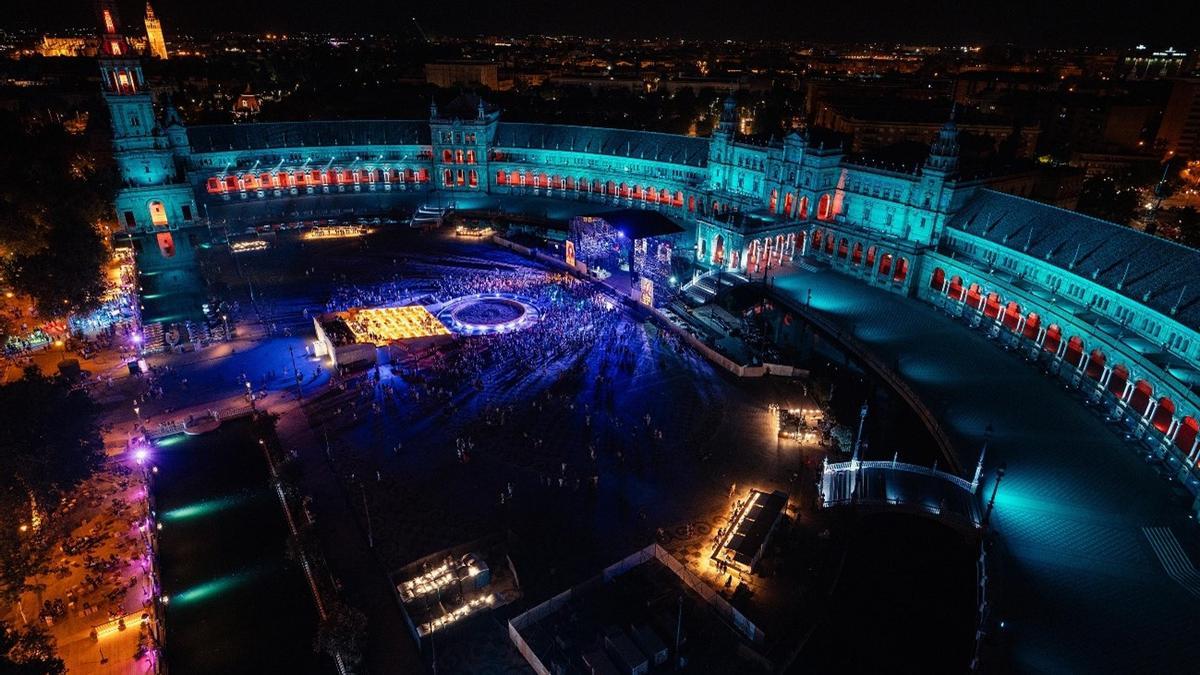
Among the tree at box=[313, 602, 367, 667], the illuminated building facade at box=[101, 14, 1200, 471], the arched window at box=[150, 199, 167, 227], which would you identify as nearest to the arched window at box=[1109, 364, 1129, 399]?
the illuminated building facade at box=[101, 14, 1200, 471]

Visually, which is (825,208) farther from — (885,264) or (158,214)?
(158,214)

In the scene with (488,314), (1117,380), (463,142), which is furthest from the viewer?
(463,142)

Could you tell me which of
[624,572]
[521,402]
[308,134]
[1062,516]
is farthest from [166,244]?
[1062,516]

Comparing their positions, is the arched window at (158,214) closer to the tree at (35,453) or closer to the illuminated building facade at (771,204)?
the illuminated building facade at (771,204)

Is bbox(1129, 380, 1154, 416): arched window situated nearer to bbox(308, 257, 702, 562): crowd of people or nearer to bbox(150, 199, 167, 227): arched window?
bbox(308, 257, 702, 562): crowd of people

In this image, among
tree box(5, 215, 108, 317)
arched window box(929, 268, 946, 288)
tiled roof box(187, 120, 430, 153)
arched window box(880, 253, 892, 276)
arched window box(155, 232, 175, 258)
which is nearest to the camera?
tree box(5, 215, 108, 317)

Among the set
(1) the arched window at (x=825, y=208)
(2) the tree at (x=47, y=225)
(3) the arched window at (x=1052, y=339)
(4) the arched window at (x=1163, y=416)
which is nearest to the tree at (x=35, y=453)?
(2) the tree at (x=47, y=225)
